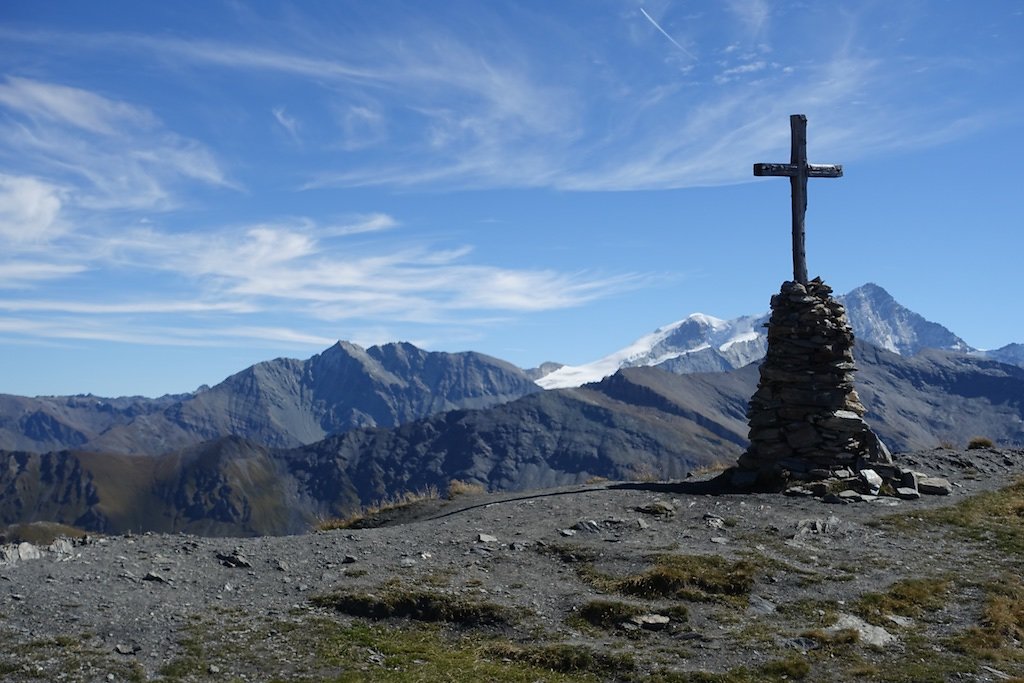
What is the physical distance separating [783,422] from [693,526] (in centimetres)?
820

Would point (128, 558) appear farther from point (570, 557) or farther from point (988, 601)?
point (988, 601)

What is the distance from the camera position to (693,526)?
2670 centimetres

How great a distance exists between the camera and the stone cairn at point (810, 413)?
3166 centimetres

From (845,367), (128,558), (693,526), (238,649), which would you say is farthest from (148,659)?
(845,367)

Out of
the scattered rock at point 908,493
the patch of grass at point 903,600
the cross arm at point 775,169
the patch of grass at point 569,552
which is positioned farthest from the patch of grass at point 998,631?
the cross arm at point 775,169

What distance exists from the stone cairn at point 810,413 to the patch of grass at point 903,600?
1029cm

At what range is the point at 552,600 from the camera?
20125 millimetres

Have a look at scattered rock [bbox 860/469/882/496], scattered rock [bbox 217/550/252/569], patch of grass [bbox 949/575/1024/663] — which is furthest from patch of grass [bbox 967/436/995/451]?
scattered rock [bbox 217/550/252/569]

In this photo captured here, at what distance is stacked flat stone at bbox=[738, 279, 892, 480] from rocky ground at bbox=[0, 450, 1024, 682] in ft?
12.9

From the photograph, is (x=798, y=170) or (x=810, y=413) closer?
(x=810, y=413)

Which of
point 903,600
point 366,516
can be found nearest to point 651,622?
point 903,600

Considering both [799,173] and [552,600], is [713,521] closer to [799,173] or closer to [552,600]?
[552,600]

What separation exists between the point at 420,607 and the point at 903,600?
10.6m

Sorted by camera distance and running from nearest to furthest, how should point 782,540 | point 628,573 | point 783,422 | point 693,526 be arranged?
1. point 628,573
2. point 782,540
3. point 693,526
4. point 783,422
